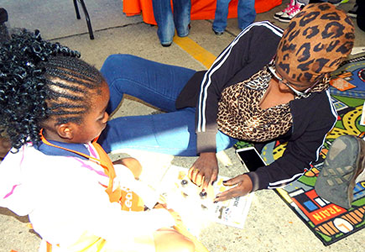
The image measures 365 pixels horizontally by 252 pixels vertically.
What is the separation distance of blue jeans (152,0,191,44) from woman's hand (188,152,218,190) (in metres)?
1.92

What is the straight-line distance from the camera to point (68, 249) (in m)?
1.12

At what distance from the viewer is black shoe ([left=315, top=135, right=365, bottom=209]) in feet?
5.15

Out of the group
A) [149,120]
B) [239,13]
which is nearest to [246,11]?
[239,13]

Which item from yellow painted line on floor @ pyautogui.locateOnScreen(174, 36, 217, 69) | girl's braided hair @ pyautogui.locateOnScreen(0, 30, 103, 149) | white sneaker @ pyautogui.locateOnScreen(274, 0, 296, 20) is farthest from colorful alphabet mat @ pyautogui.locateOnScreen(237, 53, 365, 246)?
white sneaker @ pyautogui.locateOnScreen(274, 0, 296, 20)

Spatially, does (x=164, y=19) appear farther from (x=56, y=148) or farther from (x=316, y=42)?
(x=56, y=148)

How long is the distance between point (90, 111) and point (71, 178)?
244mm

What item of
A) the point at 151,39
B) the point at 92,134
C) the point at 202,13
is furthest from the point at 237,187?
the point at 202,13

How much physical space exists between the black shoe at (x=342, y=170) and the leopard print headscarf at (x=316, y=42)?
52 centimetres

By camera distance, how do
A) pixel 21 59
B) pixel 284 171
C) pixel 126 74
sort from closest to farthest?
pixel 21 59, pixel 284 171, pixel 126 74

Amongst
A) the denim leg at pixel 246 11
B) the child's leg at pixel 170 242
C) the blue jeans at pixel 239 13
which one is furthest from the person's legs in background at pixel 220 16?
the child's leg at pixel 170 242

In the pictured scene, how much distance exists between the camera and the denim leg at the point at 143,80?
1.91m

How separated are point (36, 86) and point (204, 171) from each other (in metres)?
0.99

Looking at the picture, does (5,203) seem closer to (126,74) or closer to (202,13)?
(126,74)

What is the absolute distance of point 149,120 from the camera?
1918mm
